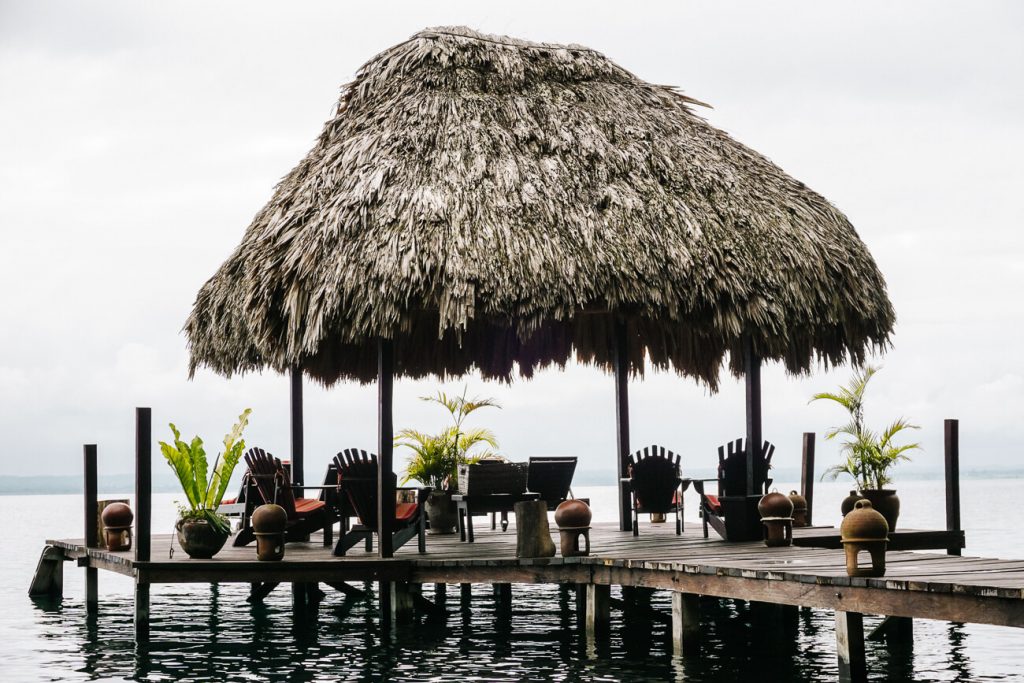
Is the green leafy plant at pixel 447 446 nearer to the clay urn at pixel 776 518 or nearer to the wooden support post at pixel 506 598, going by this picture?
the wooden support post at pixel 506 598

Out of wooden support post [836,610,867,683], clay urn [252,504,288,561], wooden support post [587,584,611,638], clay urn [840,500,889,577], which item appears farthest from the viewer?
clay urn [252,504,288,561]

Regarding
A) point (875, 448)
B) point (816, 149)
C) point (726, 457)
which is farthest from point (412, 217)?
point (816, 149)

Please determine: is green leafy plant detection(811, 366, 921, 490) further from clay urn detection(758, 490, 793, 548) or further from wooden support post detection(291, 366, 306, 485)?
wooden support post detection(291, 366, 306, 485)

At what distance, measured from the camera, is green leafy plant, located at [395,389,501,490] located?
13.3m

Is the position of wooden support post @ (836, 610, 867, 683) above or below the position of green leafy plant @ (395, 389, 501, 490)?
below

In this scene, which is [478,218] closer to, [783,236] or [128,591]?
[783,236]

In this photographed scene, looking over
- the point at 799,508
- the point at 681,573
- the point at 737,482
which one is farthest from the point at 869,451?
the point at 681,573

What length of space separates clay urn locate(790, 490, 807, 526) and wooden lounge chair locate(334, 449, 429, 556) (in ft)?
10.7

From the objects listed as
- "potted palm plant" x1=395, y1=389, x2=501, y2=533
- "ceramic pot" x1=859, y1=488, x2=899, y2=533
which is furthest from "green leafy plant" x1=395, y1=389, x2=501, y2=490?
"ceramic pot" x1=859, y1=488, x2=899, y2=533

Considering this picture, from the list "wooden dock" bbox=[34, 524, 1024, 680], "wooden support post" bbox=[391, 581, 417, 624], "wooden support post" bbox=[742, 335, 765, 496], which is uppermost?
"wooden support post" bbox=[742, 335, 765, 496]

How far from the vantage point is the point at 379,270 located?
10.2 metres

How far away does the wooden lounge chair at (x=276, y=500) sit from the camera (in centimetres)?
1059

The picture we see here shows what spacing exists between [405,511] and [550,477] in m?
1.86

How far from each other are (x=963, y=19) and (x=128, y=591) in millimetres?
14196
